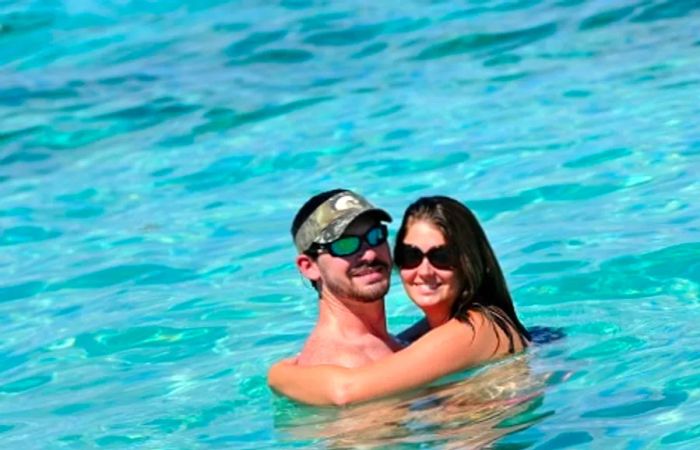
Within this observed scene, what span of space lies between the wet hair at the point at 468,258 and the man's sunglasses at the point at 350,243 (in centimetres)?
10

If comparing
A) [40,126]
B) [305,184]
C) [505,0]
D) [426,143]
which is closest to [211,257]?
[305,184]

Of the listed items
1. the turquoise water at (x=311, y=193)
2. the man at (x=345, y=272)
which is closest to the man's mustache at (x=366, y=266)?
the man at (x=345, y=272)

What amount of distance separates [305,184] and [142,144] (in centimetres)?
183

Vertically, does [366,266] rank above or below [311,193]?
below

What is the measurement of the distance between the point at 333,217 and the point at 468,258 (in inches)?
17.9

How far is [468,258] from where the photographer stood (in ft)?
17.7

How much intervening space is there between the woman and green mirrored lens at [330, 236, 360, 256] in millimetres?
173

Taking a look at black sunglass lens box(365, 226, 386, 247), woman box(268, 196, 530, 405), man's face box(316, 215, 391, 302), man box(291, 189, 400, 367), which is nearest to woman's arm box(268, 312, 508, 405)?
woman box(268, 196, 530, 405)

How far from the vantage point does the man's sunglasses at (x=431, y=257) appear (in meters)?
5.37

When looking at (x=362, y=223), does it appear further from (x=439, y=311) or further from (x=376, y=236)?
(x=439, y=311)

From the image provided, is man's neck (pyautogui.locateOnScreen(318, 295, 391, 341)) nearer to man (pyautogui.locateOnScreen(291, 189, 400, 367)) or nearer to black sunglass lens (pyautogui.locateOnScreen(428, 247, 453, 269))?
man (pyautogui.locateOnScreen(291, 189, 400, 367))

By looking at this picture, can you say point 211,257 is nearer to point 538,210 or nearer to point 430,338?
point 538,210

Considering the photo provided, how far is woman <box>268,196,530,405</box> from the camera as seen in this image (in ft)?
17.4

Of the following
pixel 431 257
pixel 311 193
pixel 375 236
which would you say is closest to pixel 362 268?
pixel 375 236
